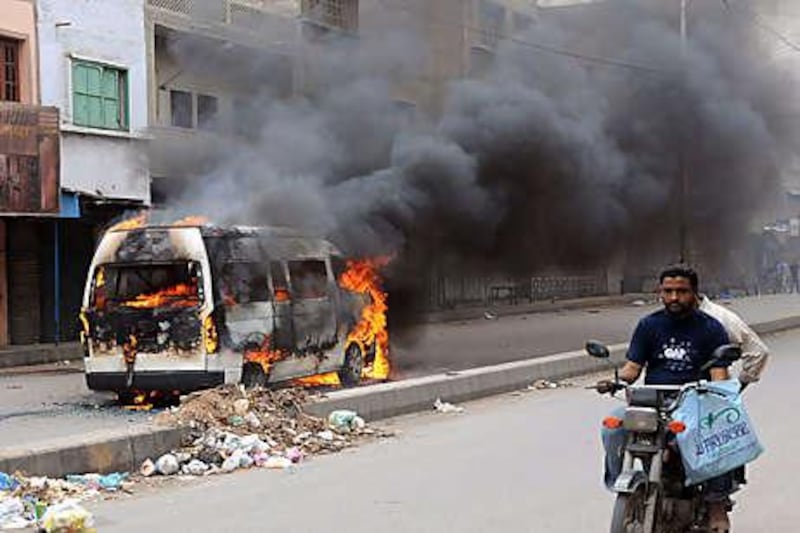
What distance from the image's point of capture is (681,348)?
203 inches

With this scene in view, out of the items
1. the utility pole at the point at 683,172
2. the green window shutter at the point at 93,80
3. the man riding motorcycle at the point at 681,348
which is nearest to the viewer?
the man riding motorcycle at the point at 681,348

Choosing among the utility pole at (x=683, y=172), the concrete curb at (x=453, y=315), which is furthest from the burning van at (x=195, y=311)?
the utility pole at (x=683, y=172)

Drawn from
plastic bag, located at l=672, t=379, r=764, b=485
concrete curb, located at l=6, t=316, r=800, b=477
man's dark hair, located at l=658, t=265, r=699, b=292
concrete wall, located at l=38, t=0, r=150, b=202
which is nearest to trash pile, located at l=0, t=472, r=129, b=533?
→ concrete curb, located at l=6, t=316, r=800, b=477

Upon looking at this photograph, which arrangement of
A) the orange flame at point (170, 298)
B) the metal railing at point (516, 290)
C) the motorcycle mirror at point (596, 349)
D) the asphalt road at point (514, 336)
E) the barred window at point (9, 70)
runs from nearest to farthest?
the motorcycle mirror at point (596, 349), the orange flame at point (170, 298), the asphalt road at point (514, 336), the barred window at point (9, 70), the metal railing at point (516, 290)

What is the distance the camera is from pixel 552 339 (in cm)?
2025

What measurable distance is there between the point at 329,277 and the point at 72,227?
8464 millimetres

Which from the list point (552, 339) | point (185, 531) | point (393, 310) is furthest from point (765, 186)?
point (185, 531)

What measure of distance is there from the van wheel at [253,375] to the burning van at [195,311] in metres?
0.01

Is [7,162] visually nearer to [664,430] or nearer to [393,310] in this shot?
[393,310]

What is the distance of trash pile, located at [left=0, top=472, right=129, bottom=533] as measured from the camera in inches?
227

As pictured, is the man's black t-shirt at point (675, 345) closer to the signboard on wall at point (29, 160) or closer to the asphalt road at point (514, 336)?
the asphalt road at point (514, 336)

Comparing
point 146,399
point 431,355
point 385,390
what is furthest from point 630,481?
point 431,355

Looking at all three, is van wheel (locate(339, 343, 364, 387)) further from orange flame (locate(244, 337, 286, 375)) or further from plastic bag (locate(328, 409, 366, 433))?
plastic bag (locate(328, 409, 366, 433))

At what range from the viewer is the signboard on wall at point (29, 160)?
54.8 feet
